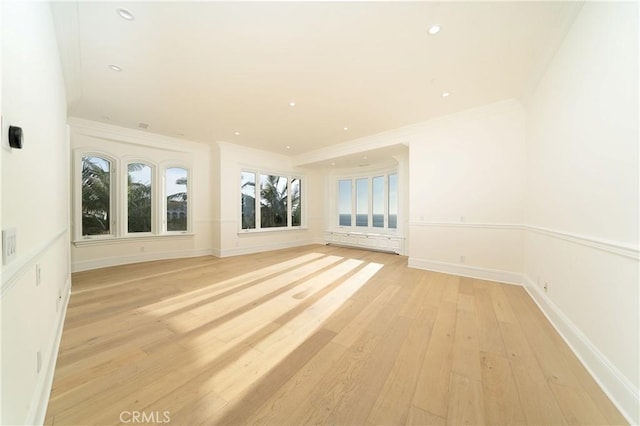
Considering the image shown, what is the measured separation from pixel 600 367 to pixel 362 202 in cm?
608

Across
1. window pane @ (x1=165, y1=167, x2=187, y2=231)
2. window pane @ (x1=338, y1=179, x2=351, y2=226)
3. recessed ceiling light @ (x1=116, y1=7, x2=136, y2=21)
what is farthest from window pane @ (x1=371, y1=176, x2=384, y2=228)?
recessed ceiling light @ (x1=116, y1=7, x2=136, y2=21)

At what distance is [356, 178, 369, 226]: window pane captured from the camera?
290 inches

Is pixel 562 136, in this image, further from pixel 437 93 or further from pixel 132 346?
pixel 132 346

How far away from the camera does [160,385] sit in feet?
5.14

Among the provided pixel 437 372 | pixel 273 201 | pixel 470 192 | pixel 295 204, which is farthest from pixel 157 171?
pixel 470 192

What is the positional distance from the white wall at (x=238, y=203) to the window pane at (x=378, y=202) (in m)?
1.93

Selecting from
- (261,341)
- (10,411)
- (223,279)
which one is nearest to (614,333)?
(261,341)

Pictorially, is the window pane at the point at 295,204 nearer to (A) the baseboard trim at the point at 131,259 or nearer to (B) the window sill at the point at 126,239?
(A) the baseboard trim at the point at 131,259

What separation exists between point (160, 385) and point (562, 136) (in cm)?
416

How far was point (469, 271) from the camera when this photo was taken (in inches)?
162

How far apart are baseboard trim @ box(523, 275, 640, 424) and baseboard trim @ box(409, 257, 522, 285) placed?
4.30 feet

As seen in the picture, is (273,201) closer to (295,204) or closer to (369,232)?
(295,204)

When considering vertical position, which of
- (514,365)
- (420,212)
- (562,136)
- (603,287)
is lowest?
(514,365)

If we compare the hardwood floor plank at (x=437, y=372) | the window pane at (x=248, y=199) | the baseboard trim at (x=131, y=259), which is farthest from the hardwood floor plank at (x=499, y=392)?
the baseboard trim at (x=131, y=259)
